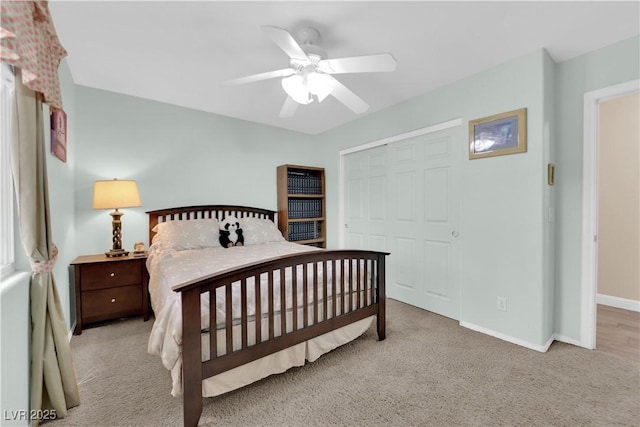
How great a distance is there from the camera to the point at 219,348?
1.58 m

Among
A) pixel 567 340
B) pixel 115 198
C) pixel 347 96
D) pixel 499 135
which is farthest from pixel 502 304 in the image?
pixel 115 198

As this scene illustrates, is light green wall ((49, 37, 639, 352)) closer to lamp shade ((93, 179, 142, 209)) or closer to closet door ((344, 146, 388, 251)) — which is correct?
lamp shade ((93, 179, 142, 209))

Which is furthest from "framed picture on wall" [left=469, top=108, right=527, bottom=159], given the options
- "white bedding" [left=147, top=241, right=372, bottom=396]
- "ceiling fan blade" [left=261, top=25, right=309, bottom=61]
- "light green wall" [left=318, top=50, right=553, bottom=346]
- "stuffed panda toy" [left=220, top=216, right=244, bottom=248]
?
"stuffed panda toy" [left=220, top=216, right=244, bottom=248]

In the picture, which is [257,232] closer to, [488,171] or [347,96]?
[347,96]

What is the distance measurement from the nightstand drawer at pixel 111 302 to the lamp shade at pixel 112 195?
81 cm

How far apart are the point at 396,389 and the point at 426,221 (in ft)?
6.10

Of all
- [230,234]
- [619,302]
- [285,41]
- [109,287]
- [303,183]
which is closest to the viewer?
[285,41]

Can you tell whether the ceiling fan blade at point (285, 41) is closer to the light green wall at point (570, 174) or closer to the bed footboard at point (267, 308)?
the bed footboard at point (267, 308)

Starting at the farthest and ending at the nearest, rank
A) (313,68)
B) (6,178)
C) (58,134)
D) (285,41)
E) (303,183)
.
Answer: (303,183) < (58,134) < (313,68) < (285,41) < (6,178)

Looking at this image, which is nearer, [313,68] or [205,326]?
[205,326]

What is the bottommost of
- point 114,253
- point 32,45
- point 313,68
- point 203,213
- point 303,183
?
point 114,253

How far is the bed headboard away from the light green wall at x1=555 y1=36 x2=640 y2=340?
333 cm

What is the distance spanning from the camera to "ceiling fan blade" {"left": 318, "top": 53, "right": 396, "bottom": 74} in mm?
1700

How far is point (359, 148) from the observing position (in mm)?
3938
